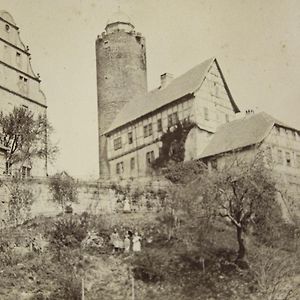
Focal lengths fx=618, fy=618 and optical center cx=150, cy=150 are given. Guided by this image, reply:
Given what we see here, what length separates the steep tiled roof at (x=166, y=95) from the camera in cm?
3544

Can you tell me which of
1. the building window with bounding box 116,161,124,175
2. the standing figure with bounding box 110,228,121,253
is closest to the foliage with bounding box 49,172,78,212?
the standing figure with bounding box 110,228,121,253

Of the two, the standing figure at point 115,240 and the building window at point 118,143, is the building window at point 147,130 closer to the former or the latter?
the building window at point 118,143

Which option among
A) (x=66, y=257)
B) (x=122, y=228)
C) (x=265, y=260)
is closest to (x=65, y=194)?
(x=122, y=228)

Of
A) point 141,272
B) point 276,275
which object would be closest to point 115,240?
point 141,272

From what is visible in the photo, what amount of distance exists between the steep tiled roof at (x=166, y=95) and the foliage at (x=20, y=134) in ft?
23.8

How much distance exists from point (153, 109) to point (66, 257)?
16412 mm

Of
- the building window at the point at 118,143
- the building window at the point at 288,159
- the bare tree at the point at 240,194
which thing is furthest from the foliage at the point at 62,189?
the building window at the point at 118,143

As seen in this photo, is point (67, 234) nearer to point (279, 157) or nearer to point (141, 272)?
point (141, 272)

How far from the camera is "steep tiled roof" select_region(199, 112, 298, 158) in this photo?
101 feet

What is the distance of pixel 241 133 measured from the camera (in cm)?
3241

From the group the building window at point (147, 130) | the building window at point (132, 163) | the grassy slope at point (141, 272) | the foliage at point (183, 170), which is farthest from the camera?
the building window at point (132, 163)

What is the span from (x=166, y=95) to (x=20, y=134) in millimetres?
10106

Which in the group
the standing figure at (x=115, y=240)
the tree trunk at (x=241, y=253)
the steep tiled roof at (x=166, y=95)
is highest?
the steep tiled roof at (x=166, y=95)

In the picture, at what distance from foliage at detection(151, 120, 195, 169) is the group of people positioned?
10733 mm
